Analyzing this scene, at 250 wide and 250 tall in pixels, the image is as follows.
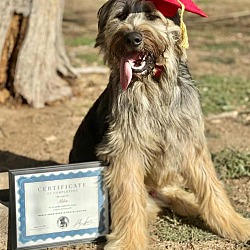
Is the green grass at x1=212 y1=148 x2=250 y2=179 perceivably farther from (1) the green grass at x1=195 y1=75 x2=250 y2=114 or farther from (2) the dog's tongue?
(2) the dog's tongue

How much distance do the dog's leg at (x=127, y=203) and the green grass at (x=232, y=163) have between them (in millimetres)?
1446

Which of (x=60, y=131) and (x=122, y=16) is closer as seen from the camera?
(x=122, y=16)

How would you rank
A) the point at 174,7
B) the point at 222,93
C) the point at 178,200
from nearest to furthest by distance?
the point at 174,7, the point at 178,200, the point at 222,93

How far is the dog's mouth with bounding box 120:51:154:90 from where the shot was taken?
12.6ft

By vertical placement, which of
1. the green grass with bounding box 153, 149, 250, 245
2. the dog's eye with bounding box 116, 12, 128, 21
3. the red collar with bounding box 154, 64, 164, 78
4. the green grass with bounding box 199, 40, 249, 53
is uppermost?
the dog's eye with bounding box 116, 12, 128, 21

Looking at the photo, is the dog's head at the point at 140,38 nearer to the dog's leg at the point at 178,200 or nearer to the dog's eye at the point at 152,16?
the dog's eye at the point at 152,16

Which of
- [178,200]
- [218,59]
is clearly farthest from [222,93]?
[178,200]

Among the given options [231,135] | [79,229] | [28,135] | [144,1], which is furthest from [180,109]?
[28,135]

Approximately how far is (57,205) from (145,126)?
2.64 feet

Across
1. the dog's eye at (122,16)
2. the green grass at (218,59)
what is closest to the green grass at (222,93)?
the green grass at (218,59)

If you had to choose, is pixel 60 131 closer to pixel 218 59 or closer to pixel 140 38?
pixel 140 38
